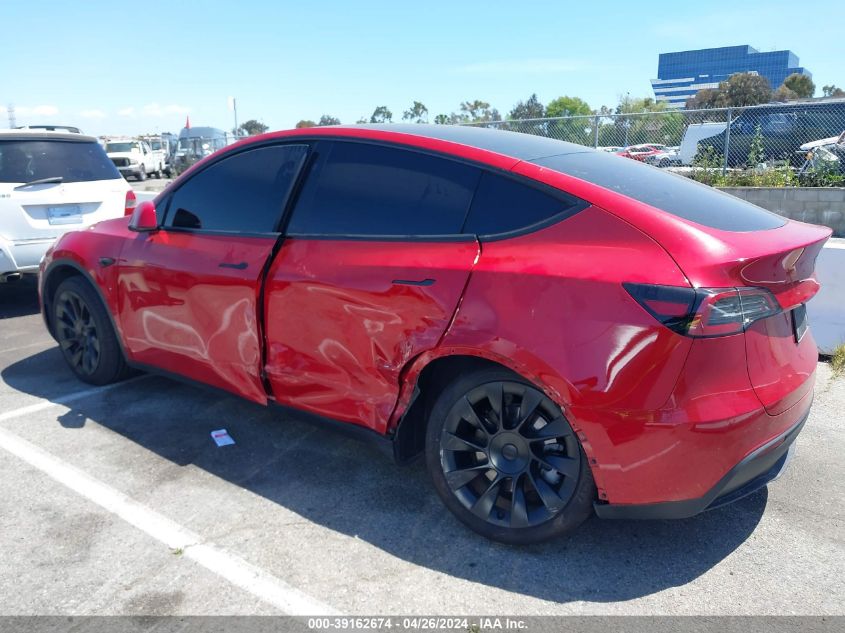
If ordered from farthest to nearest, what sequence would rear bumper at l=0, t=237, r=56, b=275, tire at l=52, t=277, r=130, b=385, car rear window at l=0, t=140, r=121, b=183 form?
car rear window at l=0, t=140, r=121, b=183
rear bumper at l=0, t=237, r=56, b=275
tire at l=52, t=277, r=130, b=385

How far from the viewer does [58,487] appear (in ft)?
11.2

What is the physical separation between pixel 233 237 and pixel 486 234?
152 cm

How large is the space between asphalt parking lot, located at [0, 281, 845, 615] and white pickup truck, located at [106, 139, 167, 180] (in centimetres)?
2592

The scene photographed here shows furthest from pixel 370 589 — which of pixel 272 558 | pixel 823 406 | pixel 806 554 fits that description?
pixel 823 406

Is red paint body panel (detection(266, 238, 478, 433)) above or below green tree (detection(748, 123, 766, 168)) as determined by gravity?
below

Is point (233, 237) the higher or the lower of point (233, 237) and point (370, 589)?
the higher

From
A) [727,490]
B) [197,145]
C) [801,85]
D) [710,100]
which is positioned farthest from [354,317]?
[801,85]

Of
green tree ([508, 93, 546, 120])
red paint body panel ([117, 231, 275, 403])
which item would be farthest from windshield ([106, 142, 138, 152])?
red paint body panel ([117, 231, 275, 403])

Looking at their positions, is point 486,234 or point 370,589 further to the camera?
point 486,234

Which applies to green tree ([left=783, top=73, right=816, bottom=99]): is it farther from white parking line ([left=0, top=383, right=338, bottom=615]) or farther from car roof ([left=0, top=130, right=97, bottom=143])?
white parking line ([left=0, top=383, right=338, bottom=615])

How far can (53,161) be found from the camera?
22.9ft

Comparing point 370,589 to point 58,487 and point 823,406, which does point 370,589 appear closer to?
point 58,487

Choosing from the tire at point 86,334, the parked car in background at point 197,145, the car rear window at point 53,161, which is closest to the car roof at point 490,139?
the tire at point 86,334

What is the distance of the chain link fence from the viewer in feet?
33.5
